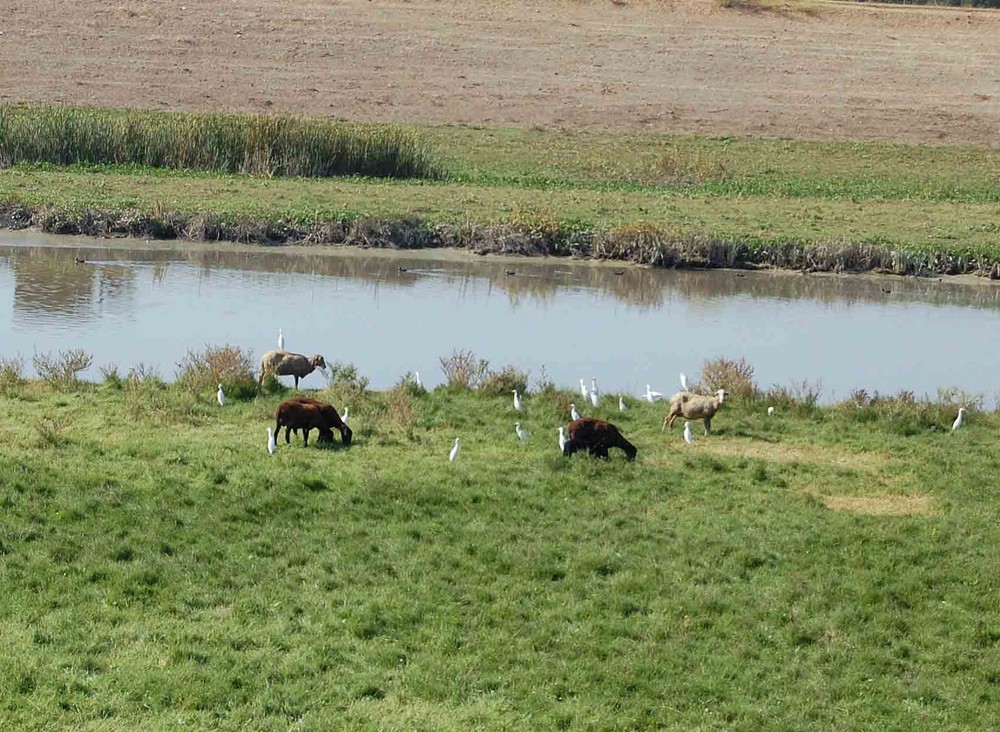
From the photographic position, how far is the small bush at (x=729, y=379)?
17.8m

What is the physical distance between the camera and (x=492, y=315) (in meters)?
25.1

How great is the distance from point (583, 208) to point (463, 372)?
15467 mm

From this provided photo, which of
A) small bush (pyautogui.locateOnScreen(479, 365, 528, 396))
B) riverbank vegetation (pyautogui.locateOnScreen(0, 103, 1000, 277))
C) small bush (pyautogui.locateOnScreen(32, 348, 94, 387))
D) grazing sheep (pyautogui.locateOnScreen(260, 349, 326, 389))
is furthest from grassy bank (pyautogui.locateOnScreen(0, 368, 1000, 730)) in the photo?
riverbank vegetation (pyautogui.locateOnScreen(0, 103, 1000, 277))

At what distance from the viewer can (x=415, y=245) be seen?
100 ft

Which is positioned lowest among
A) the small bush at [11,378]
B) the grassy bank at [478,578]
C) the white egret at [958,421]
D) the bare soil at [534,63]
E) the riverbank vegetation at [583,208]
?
the grassy bank at [478,578]

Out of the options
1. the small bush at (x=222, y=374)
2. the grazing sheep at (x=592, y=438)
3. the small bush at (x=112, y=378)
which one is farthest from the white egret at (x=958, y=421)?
the small bush at (x=112, y=378)

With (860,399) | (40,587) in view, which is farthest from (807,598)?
(860,399)

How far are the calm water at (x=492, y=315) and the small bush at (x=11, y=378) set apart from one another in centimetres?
110

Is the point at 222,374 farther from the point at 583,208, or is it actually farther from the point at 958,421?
the point at 583,208

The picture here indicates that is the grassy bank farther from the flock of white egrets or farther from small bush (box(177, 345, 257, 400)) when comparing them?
small bush (box(177, 345, 257, 400))

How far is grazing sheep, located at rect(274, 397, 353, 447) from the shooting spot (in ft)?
46.7

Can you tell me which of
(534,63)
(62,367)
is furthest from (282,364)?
(534,63)

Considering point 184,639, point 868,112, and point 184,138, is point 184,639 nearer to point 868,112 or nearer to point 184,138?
point 184,138

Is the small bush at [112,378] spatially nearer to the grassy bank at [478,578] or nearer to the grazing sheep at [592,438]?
the grassy bank at [478,578]
